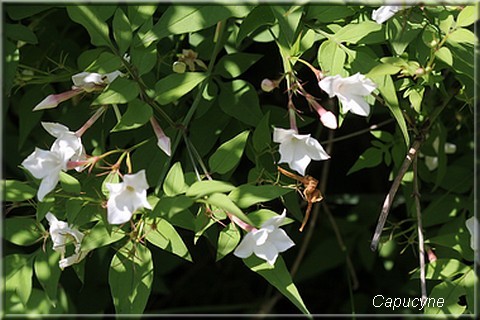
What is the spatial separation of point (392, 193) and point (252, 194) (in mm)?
248

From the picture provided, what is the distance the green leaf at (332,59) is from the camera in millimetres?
982

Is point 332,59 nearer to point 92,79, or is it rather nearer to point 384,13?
point 384,13

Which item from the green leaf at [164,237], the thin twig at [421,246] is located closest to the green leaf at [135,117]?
the green leaf at [164,237]

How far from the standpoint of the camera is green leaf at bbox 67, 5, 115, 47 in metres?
0.98

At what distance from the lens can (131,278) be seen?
0.98 metres

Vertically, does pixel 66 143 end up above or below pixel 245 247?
above

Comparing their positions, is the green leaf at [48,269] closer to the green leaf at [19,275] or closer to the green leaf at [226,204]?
the green leaf at [19,275]

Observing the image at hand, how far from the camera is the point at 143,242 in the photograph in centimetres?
97

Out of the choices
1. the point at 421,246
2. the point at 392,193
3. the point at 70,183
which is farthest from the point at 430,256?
the point at 70,183

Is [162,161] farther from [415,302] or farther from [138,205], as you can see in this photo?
[415,302]

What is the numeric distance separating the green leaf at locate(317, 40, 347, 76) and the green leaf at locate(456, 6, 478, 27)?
0.18 m

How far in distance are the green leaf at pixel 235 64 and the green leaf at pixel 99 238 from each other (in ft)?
1.20

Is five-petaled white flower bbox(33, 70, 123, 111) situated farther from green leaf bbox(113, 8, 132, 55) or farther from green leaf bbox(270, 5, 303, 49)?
green leaf bbox(270, 5, 303, 49)

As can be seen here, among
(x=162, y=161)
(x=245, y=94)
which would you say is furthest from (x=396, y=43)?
(x=162, y=161)
